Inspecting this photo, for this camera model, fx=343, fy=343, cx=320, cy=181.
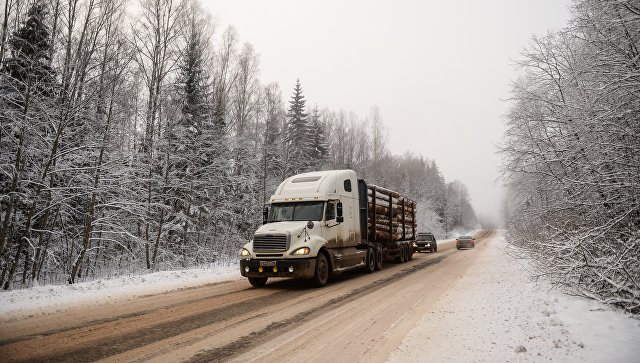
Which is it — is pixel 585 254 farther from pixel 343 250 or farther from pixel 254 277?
pixel 254 277

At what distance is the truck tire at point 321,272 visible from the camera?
9914mm

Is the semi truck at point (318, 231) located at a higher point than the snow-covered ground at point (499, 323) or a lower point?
higher

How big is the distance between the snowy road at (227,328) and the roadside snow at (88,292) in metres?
0.52

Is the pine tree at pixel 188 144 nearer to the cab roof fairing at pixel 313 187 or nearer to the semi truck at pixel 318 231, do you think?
the cab roof fairing at pixel 313 187

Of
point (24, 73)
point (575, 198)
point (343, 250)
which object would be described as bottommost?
point (343, 250)

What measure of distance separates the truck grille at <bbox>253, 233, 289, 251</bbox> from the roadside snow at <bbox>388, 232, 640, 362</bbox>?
14.3 ft

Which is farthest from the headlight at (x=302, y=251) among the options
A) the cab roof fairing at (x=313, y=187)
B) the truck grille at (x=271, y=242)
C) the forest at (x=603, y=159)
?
the forest at (x=603, y=159)

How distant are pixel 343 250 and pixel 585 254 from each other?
7016mm

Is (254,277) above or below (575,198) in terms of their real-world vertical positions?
below

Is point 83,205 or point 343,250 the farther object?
point 83,205

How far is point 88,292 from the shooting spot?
332 inches

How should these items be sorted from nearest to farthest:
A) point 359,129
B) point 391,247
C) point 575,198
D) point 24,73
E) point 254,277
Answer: point 575,198 → point 254,277 → point 24,73 → point 391,247 → point 359,129

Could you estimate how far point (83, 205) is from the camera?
13.6 m

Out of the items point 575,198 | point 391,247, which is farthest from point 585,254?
point 391,247
